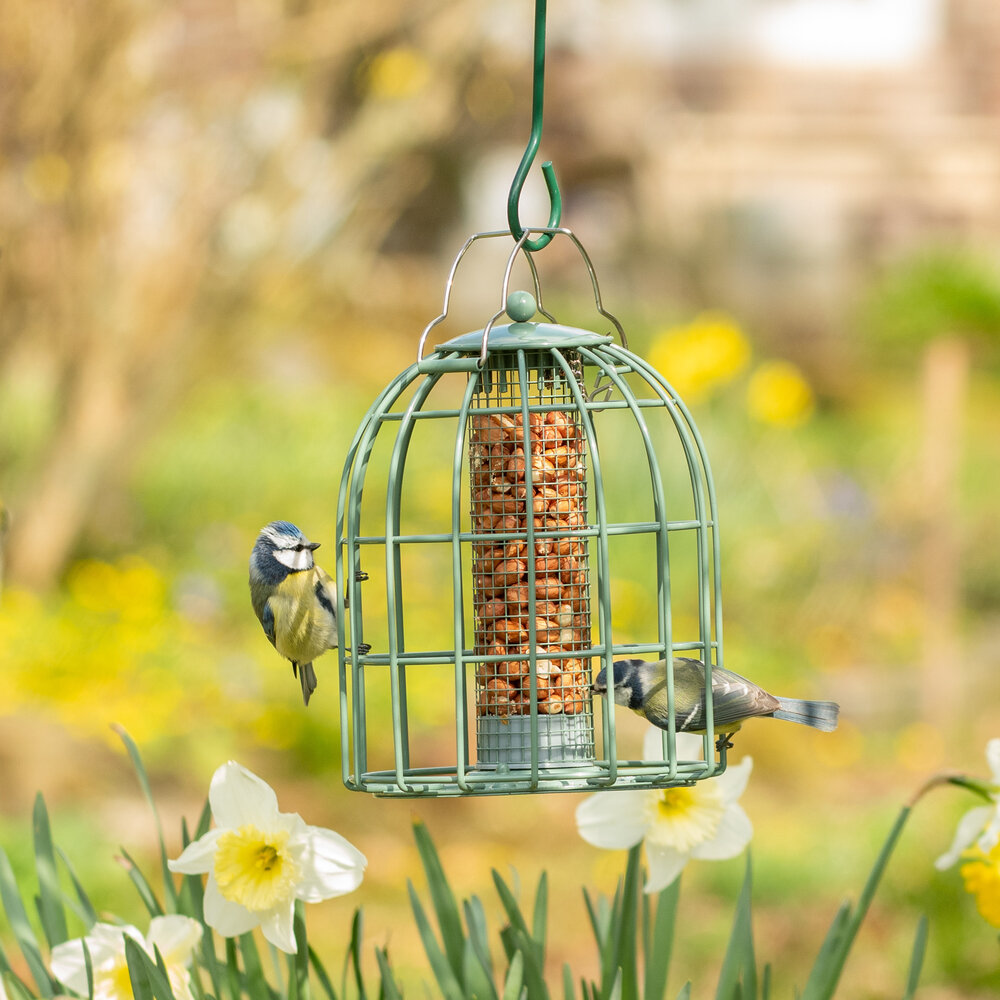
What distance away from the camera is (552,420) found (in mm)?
2832

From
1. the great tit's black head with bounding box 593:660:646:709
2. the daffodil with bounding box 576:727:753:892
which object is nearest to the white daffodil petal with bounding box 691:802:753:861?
the daffodil with bounding box 576:727:753:892

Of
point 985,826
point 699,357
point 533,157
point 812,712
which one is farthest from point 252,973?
point 699,357

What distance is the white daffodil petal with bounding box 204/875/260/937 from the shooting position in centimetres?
238

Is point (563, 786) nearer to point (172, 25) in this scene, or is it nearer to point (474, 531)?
point (474, 531)

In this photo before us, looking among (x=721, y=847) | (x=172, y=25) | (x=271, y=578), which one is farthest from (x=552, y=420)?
(x=172, y=25)

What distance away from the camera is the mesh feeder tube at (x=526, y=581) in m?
2.75

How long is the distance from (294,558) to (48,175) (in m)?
5.47

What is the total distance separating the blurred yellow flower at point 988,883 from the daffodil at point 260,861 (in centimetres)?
107

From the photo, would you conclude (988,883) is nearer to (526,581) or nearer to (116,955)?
(526,581)

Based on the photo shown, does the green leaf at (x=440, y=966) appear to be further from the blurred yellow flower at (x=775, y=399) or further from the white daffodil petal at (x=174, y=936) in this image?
the blurred yellow flower at (x=775, y=399)

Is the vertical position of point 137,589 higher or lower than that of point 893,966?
higher

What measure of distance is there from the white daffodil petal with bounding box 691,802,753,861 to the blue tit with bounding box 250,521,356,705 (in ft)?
2.66

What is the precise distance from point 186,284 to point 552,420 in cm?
587

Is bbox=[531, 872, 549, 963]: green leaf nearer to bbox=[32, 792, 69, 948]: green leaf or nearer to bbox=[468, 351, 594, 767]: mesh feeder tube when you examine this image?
bbox=[468, 351, 594, 767]: mesh feeder tube
